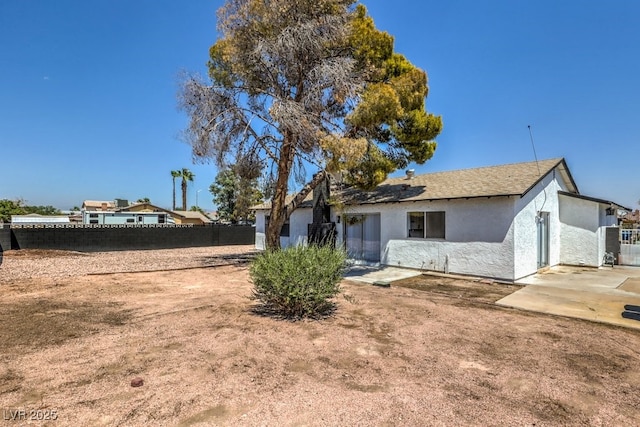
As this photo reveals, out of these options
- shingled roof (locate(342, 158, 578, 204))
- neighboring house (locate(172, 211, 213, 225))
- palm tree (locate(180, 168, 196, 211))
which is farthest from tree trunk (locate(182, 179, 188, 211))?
shingled roof (locate(342, 158, 578, 204))

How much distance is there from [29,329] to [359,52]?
11.8 metres

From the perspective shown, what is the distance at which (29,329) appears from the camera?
519 centimetres

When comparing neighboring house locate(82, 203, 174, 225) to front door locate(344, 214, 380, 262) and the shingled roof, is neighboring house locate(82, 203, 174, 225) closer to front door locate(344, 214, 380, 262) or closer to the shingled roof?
front door locate(344, 214, 380, 262)

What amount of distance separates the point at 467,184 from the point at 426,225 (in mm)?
2071

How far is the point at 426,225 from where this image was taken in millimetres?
12164

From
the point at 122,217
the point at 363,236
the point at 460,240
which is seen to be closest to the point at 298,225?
the point at 363,236

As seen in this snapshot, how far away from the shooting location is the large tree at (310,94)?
36.0 feet

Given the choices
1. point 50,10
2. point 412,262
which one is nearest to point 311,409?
point 412,262

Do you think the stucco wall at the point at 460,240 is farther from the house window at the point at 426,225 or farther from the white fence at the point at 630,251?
the white fence at the point at 630,251

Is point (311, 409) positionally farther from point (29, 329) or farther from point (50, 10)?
point (50, 10)

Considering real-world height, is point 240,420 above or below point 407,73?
below

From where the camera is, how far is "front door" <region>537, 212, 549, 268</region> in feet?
39.4

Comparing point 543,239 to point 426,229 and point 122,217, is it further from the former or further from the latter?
point 122,217

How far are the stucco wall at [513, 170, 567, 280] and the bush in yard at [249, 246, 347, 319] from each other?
6993 mm
